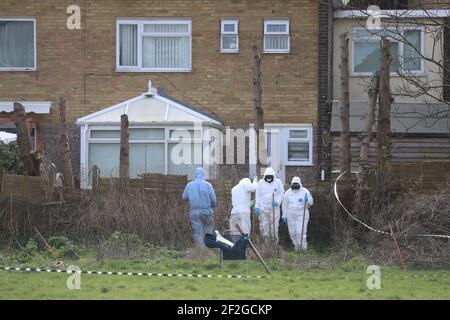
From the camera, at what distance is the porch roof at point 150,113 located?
2514cm

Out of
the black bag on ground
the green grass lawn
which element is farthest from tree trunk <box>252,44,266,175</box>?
the black bag on ground

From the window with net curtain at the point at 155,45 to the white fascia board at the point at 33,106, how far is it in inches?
91.2

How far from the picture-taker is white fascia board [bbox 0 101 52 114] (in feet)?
87.8

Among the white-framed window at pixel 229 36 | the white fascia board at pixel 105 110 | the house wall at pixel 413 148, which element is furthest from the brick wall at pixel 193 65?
the white fascia board at pixel 105 110

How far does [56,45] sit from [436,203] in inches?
516

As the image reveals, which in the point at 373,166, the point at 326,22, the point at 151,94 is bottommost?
the point at 373,166

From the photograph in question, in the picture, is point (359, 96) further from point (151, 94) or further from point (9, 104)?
A: point (9, 104)

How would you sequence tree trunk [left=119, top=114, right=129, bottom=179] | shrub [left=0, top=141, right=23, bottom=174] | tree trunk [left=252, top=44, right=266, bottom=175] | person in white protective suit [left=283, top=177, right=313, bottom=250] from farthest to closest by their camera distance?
1. tree trunk [left=252, top=44, right=266, bottom=175]
2. shrub [left=0, top=141, right=23, bottom=174]
3. tree trunk [left=119, top=114, right=129, bottom=179]
4. person in white protective suit [left=283, top=177, right=313, bottom=250]

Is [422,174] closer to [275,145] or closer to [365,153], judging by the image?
[365,153]

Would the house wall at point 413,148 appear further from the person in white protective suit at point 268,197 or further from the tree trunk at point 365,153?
the person in white protective suit at point 268,197

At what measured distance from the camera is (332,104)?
1083 inches

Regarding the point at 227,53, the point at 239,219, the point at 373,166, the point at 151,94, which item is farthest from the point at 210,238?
the point at 227,53

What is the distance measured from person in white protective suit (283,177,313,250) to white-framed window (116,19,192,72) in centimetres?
822

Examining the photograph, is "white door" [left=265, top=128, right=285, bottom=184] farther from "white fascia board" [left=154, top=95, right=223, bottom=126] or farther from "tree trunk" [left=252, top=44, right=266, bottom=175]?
"tree trunk" [left=252, top=44, right=266, bottom=175]
